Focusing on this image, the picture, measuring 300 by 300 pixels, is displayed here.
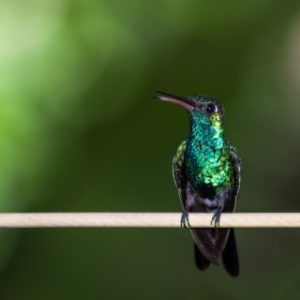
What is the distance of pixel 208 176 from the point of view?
2846mm

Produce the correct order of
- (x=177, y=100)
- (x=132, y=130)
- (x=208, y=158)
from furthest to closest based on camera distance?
1. (x=132, y=130)
2. (x=208, y=158)
3. (x=177, y=100)

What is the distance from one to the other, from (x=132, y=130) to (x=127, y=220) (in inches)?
116

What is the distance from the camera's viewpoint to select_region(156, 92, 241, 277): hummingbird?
2.72m

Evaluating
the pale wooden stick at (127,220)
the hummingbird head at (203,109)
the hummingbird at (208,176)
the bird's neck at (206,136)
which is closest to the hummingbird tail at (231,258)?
the hummingbird at (208,176)

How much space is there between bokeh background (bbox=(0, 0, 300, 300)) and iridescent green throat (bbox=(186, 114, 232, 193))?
1.41 m

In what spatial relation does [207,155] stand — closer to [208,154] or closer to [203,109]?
[208,154]

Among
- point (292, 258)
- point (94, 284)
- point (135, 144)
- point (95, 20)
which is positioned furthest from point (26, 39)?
point (292, 258)

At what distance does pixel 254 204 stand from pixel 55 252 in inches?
60.3

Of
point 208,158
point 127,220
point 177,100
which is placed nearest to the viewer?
point 127,220

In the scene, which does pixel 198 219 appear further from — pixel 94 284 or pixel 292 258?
pixel 292 258

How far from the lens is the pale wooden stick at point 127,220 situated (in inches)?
68.2

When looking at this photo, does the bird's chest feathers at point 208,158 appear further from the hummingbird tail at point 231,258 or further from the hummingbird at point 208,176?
the hummingbird tail at point 231,258

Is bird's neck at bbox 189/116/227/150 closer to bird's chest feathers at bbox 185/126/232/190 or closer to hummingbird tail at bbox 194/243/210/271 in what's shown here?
bird's chest feathers at bbox 185/126/232/190

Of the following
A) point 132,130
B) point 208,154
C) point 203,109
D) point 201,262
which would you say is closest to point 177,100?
point 203,109
